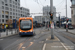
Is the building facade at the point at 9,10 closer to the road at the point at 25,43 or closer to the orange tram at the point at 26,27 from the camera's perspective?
the orange tram at the point at 26,27

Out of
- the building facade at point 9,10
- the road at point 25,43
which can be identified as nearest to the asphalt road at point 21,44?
the road at point 25,43

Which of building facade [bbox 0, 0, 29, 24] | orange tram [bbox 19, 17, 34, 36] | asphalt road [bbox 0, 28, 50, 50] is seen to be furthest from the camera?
building facade [bbox 0, 0, 29, 24]

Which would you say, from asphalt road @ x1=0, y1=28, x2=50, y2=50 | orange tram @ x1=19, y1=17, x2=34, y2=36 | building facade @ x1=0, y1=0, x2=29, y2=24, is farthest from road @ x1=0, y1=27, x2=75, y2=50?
building facade @ x1=0, y1=0, x2=29, y2=24

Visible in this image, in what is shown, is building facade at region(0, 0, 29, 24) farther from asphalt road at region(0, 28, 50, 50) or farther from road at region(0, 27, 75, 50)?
asphalt road at region(0, 28, 50, 50)

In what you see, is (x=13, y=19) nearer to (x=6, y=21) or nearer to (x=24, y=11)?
(x=6, y=21)

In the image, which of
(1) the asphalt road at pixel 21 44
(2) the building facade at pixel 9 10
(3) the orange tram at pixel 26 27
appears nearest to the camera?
(1) the asphalt road at pixel 21 44

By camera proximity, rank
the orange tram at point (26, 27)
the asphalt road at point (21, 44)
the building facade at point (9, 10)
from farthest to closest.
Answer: the building facade at point (9, 10) < the orange tram at point (26, 27) < the asphalt road at point (21, 44)

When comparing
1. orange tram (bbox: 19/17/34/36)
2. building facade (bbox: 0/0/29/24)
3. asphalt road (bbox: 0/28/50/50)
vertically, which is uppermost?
building facade (bbox: 0/0/29/24)

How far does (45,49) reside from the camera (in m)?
9.63

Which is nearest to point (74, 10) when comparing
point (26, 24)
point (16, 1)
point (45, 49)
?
point (16, 1)

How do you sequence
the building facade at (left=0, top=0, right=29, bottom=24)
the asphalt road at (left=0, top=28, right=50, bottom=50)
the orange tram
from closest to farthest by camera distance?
the asphalt road at (left=0, top=28, right=50, bottom=50)
the orange tram
the building facade at (left=0, top=0, right=29, bottom=24)

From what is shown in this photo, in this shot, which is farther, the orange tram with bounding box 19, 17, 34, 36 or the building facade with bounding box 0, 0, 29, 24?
the building facade with bounding box 0, 0, 29, 24

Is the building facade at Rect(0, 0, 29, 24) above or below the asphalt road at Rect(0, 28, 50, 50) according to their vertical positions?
above

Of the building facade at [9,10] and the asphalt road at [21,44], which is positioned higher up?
the building facade at [9,10]
